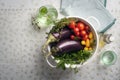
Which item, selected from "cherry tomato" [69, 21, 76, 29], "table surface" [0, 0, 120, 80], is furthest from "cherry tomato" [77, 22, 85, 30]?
"table surface" [0, 0, 120, 80]

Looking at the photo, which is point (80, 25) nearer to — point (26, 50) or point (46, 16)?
point (46, 16)

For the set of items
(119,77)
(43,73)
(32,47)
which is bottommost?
(119,77)

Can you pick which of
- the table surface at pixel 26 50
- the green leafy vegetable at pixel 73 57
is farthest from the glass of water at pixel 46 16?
the green leafy vegetable at pixel 73 57

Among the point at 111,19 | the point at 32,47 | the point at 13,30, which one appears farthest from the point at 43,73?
the point at 111,19

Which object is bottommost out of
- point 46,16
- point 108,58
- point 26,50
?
point 108,58

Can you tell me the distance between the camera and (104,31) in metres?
1.15

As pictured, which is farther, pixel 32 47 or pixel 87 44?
pixel 32 47

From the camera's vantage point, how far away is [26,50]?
119 centimetres

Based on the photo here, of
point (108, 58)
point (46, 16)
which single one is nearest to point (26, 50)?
point (46, 16)

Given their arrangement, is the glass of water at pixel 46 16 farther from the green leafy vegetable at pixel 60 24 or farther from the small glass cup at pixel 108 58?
the small glass cup at pixel 108 58

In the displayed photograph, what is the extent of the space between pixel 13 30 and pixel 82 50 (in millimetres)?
318

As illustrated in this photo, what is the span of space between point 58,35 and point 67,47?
0.19 ft

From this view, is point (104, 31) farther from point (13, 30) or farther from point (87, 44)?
point (13, 30)

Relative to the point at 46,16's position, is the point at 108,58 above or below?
below
